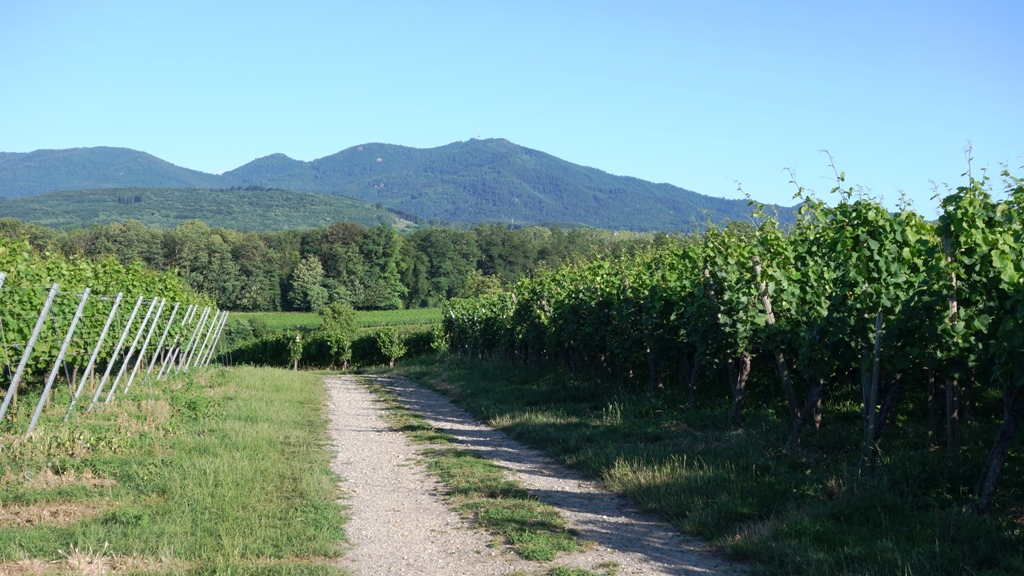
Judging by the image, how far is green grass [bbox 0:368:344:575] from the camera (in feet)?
19.3

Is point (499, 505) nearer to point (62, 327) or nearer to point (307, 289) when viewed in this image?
point (62, 327)

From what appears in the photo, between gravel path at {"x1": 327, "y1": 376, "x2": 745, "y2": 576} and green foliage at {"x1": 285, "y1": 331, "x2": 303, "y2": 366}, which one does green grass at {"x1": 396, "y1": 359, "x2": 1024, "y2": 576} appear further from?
green foliage at {"x1": 285, "y1": 331, "x2": 303, "y2": 366}

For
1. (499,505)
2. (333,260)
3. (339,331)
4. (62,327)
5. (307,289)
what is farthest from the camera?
(333,260)

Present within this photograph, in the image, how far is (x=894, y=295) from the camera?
332 inches

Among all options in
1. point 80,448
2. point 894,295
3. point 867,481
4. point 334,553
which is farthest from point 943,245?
point 80,448

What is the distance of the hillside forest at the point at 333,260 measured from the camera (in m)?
78.9

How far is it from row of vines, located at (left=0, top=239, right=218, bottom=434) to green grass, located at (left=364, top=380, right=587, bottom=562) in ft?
14.5

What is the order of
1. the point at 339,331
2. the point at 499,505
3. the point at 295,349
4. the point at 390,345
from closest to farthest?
1. the point at 499,505
2. the point at 295,349
3. the point at 390,345
4. the point at 339,331

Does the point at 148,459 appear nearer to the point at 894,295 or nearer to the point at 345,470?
the point at 345,470

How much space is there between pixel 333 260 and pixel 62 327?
78.6 meters

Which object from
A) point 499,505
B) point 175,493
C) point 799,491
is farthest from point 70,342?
point 799,491

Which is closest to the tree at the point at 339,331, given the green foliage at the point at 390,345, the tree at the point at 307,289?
the green foliage at the point at 390,345

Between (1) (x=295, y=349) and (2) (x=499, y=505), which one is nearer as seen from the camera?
(2) (x=499, y=505)

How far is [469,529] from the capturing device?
6969 mm
